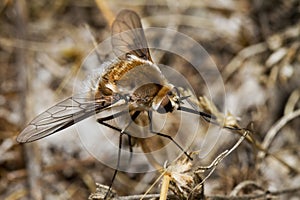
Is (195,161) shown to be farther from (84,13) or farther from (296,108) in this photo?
(84,13)

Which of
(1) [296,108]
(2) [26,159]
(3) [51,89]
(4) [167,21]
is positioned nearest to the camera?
(2) [26,159]

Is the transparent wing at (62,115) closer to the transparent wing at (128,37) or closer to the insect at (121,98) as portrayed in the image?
the insect at (121,98)

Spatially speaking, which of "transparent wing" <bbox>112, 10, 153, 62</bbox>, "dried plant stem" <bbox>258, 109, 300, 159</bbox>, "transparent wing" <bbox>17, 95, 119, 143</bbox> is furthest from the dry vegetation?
"transparent wing" <bbox>17, 95, 119, 143</bbox>

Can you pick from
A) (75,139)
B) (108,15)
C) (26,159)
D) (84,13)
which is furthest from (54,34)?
(26,159)

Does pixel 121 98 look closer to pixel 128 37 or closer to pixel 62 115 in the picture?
pixel 62 115

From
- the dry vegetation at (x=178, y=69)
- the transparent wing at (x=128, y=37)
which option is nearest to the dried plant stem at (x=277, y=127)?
the dry vegetation at (x=178, y=69)

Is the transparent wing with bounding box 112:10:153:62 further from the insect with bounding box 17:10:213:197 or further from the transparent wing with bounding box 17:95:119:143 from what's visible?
the transparent wing with bounding box 17:95:119:143
